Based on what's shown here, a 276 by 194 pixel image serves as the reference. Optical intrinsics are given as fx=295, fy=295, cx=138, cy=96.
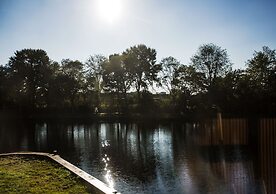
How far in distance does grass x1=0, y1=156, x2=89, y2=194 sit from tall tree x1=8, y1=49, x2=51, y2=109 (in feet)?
137

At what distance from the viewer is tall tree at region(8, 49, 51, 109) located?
52281 millimetres

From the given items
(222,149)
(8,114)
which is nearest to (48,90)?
(8,114)

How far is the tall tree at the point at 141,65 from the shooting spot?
52.9 m

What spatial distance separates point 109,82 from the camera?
53.8m

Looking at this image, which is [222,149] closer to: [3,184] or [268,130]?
[268,130]

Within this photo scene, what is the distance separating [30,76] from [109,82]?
14018 millimetres

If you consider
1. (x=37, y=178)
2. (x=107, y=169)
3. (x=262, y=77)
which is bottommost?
(x=107, y=169)

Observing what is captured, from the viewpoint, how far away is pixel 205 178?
1408 cm

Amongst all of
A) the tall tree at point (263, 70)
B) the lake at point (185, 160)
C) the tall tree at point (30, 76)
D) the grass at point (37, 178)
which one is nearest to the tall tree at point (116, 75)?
the tall tree at point (30, 76)

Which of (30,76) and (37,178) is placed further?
(30,76)

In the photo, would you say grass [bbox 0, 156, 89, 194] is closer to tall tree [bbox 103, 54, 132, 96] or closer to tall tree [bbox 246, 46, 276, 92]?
tall tree [bbox 246, 46, 276, 92]

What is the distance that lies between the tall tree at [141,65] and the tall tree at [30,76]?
14.6m

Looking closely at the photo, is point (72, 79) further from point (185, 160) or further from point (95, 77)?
point (185, 160)

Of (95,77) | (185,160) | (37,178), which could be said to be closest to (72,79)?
(95,77)
